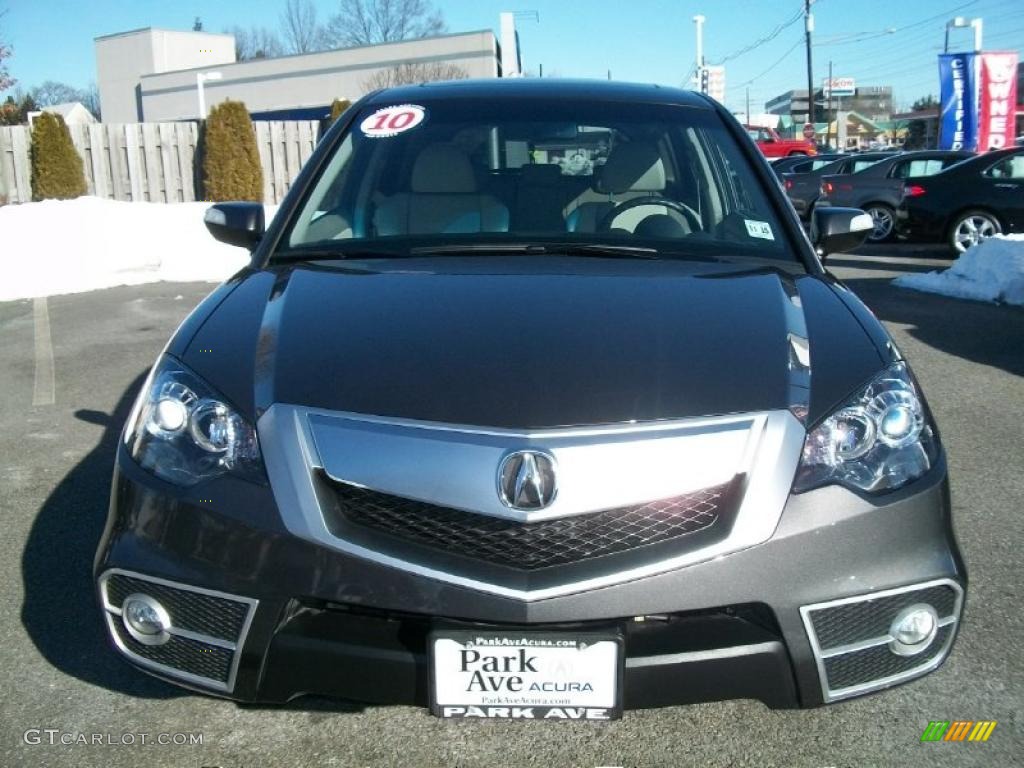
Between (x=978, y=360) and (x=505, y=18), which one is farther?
(x=505, y=18)

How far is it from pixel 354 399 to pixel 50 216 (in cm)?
1206

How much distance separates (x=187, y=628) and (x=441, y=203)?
1.76m

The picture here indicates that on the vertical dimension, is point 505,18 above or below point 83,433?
above

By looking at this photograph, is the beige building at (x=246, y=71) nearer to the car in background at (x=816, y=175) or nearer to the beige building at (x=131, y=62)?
the beige building at (x=131, y=62)

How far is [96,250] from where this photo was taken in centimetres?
1179

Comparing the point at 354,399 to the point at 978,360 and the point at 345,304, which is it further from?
the point at 978,360

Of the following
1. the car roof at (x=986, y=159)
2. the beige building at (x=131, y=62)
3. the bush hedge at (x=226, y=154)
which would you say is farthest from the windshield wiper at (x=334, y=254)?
the beige building at (x=131, y=62)

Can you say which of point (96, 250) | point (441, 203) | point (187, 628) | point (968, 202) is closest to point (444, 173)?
point (441, 203)

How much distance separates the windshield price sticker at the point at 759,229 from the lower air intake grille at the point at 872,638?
4.58 feet

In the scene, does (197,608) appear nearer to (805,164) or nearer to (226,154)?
(226,154)

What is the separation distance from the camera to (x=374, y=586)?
76.2 inches

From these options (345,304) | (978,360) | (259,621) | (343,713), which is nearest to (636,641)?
(259,621)

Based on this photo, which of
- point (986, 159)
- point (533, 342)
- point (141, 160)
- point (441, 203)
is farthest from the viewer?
point (141, 160)

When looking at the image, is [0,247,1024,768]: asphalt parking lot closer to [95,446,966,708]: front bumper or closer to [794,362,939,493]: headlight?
[95,446,966,708]: front bumper
